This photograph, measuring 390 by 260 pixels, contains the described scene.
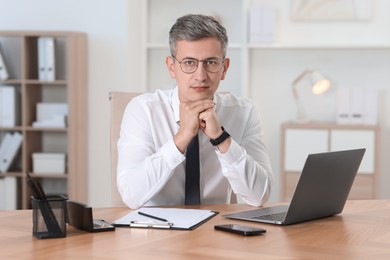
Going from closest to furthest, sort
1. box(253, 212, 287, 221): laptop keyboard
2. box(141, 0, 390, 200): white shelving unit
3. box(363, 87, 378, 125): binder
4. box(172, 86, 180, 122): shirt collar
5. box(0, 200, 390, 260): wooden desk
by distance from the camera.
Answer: box(0, 200, 390, 260): wooden desk, box(253, 212, 287, 221): laptop keyboard, box(172, 86, 180, 122): shirt collar, box(363, 87, 378, 125): binder, box(141, 0, 390, 200): white shelving unit

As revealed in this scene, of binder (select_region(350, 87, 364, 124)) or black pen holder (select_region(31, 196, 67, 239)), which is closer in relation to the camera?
black pen holder (select_region(31, 196, 67, 239))

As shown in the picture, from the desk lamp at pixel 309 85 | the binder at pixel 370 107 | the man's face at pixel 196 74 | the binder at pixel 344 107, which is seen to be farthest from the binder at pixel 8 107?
the man's face at pixel 196 74

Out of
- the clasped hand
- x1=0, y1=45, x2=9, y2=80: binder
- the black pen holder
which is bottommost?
the black pen holder

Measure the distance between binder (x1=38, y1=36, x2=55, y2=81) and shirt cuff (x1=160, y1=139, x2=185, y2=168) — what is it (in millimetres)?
2993

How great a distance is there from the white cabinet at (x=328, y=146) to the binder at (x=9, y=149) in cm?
190

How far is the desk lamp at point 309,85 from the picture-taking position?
545 centimetres

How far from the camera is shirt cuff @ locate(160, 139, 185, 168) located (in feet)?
7.98

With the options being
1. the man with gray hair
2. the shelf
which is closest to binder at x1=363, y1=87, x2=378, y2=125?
the shelf

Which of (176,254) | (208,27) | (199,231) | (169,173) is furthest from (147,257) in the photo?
(208,27)

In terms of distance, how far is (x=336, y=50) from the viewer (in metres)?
5.65

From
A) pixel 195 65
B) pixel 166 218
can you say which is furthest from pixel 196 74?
pixel 166 218

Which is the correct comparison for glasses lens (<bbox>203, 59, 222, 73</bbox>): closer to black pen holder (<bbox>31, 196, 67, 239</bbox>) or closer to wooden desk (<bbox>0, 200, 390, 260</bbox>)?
wooden desk (<bbox>0, 200, 390, 260</bbox>)

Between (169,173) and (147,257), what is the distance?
2.52 ft

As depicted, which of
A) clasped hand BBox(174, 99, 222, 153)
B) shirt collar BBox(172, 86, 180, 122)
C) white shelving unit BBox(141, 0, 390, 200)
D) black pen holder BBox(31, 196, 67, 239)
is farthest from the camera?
white shelving unit BBox(141, 0, 390, 200)
